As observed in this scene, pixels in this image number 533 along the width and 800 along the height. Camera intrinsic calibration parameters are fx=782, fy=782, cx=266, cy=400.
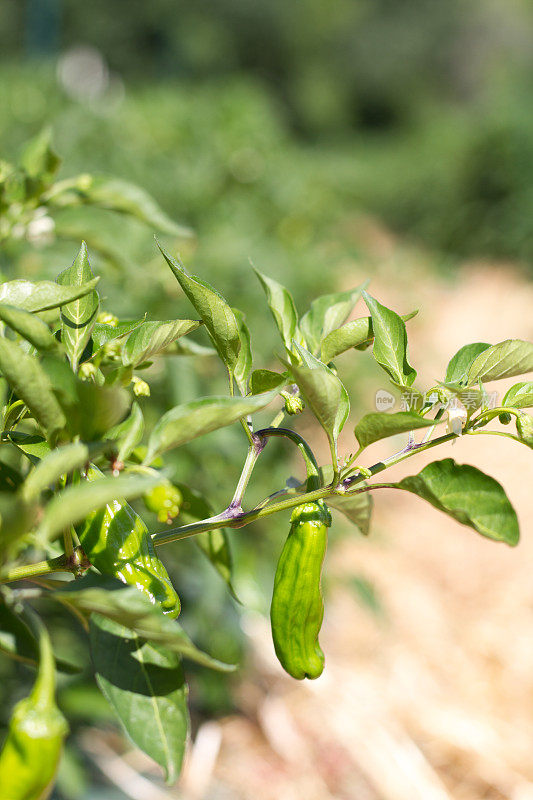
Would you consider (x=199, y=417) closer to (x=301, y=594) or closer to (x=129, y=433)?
(x=129, y=433)

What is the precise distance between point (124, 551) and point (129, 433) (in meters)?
0.06

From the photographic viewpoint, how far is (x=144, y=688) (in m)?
0.40

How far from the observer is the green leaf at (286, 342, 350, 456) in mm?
375

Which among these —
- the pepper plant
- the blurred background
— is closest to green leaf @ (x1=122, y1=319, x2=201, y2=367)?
the pepper plant

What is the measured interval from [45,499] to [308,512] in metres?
0.16

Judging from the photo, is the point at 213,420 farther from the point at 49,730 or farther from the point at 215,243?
the point at 215,243

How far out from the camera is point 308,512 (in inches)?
19.8

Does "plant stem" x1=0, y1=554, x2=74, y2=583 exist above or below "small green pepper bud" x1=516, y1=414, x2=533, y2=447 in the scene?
below

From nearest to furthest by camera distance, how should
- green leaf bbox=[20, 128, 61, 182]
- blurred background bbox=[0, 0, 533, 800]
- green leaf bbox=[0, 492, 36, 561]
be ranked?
green leaf bbox=[0, 492, 36, 561] < green leaf bbox=[20, 128, 61, 182] < blurred background bbox=[0, 0, 533, 800]

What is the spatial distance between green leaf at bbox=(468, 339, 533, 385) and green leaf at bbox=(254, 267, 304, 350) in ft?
0.39

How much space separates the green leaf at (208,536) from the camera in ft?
1.77

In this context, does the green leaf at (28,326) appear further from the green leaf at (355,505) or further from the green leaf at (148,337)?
the green leaf at (355,505)

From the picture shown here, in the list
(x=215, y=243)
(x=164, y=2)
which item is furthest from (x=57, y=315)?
(x=164, y=2)

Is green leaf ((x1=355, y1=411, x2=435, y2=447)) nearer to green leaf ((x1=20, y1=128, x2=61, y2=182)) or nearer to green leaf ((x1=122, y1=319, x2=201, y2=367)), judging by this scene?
green leaf ((x1=122, y1=319, x2=201, y2=367))
